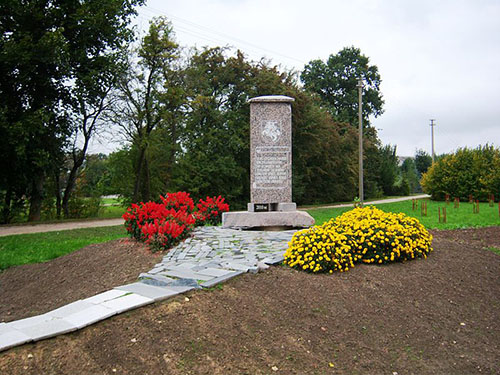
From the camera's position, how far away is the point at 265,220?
27.7 ft

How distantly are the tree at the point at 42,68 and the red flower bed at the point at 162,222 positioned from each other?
7673 millimetres

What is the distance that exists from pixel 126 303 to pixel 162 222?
328cm

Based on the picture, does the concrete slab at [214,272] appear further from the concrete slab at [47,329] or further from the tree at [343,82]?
the tree at [343,82]

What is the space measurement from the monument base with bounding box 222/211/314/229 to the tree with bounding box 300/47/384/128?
2685 cm

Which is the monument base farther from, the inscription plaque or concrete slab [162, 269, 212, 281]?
concrete slab [162, 269, 212, 281]

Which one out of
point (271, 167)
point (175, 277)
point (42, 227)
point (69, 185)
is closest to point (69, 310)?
point (175, 277)

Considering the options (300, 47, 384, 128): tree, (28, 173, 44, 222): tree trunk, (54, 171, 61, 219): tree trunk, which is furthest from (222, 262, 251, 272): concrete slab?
(300, 47, 384, 128): tree

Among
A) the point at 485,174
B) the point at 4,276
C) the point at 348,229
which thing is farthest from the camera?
the point at 485,174

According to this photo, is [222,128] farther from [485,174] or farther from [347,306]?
[347,306]

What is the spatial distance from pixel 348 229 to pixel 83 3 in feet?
47.1

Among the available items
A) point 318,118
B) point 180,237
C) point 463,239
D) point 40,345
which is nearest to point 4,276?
point 180,237

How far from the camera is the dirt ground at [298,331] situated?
286 centimetres

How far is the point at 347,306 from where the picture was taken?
4.04m

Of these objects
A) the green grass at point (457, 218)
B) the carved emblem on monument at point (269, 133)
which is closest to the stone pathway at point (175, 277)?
the carved emblem on monument at point (269, 133)
